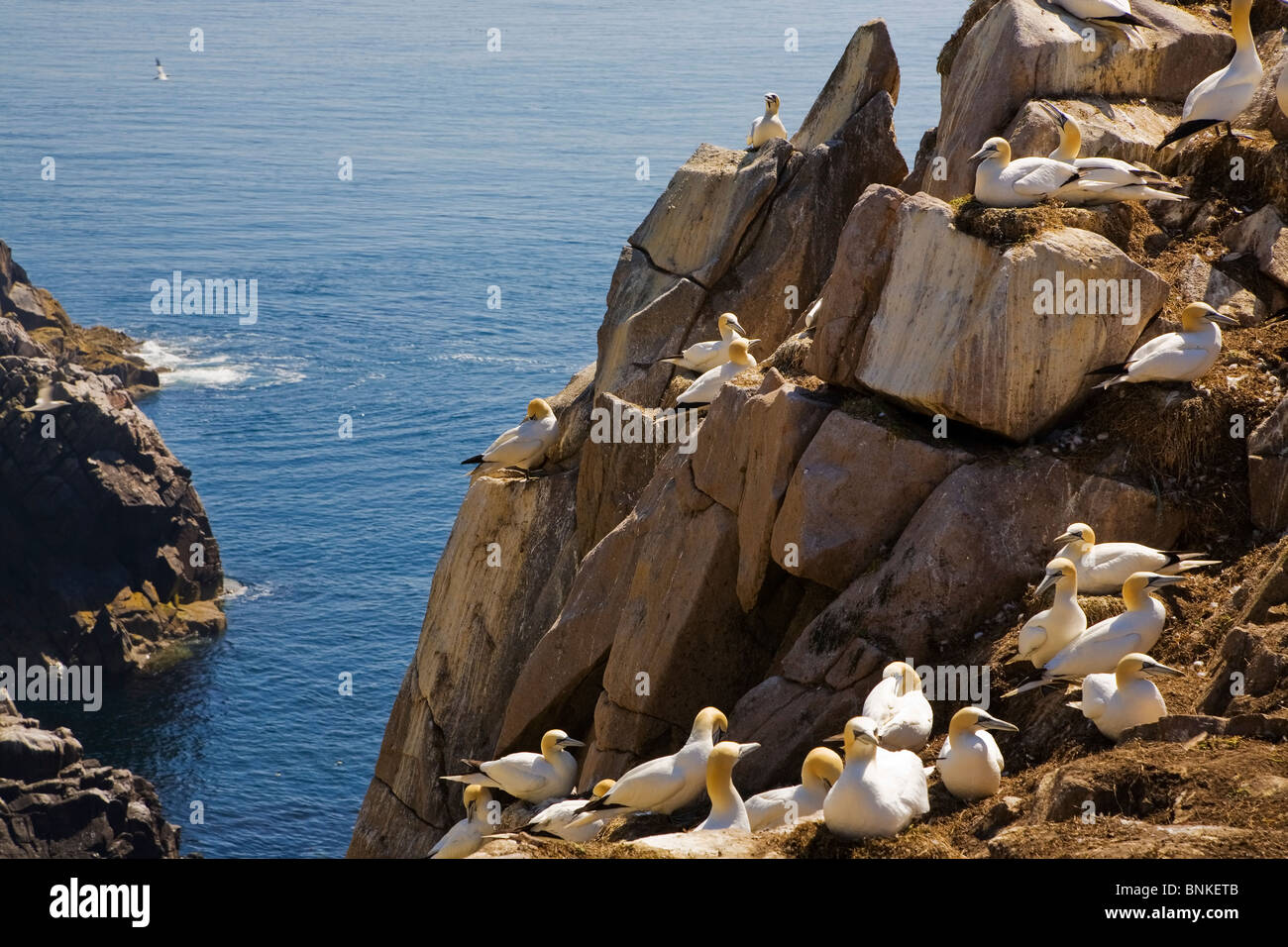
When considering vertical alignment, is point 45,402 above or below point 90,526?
above

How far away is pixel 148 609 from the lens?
8594 cm

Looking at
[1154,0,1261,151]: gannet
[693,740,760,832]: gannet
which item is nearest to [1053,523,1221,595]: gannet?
[693,740,760,832]: gannet

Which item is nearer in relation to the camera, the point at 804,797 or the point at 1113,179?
the point at 804,797

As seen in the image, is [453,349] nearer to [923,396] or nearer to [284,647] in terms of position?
[284,647]

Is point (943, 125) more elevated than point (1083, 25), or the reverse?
point (1083, 25)

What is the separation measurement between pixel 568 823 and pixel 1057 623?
619cm

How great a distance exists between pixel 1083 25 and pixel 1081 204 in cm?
573

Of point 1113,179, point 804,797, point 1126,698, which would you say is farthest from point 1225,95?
point 804,797

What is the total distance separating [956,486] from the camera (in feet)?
55.3

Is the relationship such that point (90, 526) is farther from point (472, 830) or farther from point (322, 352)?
point (472, 830)

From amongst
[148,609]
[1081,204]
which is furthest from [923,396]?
[148,609]

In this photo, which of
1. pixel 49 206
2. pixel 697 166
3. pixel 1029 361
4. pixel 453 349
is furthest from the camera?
pixel 49 206

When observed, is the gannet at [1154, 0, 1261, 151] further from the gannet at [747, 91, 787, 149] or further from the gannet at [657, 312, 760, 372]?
the gannet at [747, 91, 787, 149]
